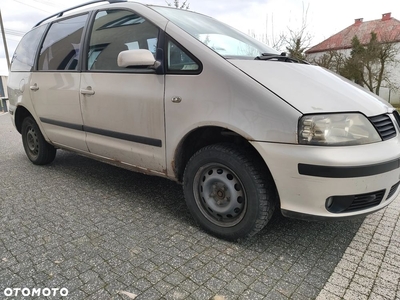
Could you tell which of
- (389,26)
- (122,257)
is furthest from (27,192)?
(389,26)

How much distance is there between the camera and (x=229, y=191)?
2221 mm

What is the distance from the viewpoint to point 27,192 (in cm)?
330

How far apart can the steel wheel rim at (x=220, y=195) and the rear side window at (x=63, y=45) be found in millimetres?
1924

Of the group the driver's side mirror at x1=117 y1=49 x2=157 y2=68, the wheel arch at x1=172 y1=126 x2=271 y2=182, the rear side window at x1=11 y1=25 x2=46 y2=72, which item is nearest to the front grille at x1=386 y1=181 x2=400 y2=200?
the wheel arch at x1=172 y1=126 x2=271 y2=182

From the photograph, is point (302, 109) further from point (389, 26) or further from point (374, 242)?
point (389, 26)

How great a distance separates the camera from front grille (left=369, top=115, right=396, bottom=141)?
193cm

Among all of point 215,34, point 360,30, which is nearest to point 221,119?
point 215,34

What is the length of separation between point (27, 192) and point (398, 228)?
3.71 metres

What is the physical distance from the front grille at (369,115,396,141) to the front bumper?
0.15 feet

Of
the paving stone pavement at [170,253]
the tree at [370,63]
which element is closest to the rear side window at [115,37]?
the paving stone pavement at [170,253]

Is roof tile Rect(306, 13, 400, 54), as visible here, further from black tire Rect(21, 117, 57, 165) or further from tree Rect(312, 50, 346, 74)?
black tire Rect(21, 117, 57, 165)

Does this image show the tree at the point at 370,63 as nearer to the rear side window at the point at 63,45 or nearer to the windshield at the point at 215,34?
the windshield at the point at 215,34

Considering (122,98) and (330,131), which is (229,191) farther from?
(122,98)

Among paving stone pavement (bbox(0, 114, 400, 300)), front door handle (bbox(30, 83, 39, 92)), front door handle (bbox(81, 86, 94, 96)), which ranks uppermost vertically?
front door handle (bbox(30, 83, 39, 92))
